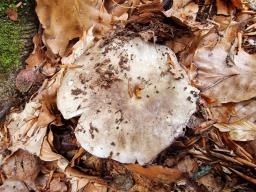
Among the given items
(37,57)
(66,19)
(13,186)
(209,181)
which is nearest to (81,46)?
(66,19)

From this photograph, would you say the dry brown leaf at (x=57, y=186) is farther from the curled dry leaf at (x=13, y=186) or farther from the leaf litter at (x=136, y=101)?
the curled dry leaf at (x=13, y=186)

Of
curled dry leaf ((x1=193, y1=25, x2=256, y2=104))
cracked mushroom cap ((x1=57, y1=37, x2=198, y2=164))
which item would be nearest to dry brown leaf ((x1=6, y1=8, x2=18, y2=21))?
cracked mushroom cap ((x1=57, y1=37, x2=198, y2=164))

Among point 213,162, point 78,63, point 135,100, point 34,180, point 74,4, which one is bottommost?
point 34,180

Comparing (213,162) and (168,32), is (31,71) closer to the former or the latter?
(168,32)

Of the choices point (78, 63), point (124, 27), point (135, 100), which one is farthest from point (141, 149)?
point (124, 27)

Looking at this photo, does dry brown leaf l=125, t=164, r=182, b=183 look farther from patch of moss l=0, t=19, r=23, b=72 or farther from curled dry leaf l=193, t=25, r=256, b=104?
patch of moss l=0, t=19, r=23, b=72

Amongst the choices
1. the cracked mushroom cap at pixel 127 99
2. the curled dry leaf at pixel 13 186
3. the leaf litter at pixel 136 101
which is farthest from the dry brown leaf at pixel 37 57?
the curled dry leaf at pixel 13 186

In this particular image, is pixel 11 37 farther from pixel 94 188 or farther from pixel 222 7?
pixel 222 7
